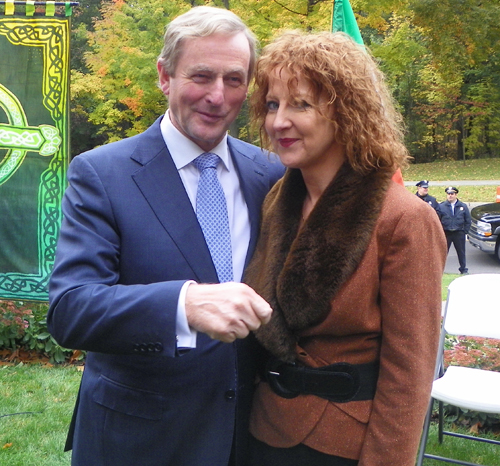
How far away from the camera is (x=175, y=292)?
1.66 m

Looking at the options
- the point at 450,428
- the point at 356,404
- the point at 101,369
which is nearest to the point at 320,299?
the point at 356,404

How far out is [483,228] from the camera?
43.7ft

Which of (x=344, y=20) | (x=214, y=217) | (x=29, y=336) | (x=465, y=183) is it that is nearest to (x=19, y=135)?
(x=29, y=336)

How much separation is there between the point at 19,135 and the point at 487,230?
1043 cm

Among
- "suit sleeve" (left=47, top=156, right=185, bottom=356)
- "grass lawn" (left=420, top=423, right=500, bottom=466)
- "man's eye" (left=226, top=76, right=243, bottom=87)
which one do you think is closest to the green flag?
"grass lawn" (left=420, top=423, right=500, bottom=466)

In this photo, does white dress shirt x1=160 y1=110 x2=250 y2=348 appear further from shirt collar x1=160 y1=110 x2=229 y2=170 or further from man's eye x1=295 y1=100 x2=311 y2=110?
man's eye x1=295 y1=100 x2=311 y2=110

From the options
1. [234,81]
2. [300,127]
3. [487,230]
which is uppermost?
[234,81]

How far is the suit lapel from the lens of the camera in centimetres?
203

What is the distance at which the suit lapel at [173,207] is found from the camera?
203 centimetres

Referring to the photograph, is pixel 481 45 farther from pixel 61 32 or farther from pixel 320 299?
pixel 320 299

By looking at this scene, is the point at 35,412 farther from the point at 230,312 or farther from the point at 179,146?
the point at 230,312

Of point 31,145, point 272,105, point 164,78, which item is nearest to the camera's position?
point 272,105

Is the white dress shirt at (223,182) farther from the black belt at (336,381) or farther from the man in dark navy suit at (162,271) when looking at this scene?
the black belt at (336,381)

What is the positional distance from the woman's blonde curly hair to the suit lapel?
1.55ft
